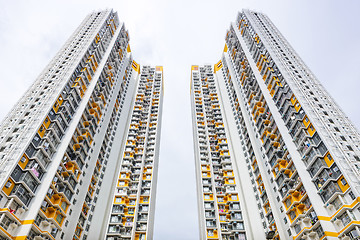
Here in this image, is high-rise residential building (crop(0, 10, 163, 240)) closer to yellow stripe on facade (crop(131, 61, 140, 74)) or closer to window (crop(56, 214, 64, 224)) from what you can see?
window (crop(56, 214, 64, 224))

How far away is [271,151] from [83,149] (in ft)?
103

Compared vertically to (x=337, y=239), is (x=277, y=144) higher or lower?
higher

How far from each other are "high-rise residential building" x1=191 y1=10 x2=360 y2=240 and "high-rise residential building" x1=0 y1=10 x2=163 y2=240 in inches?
538

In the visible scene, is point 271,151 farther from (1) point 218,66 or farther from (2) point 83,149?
(1) point 218,66

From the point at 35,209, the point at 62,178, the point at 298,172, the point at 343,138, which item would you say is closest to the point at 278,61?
the point at 343,138

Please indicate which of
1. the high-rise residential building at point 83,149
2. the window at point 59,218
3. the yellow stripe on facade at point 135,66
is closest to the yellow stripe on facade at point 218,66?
the yellow stripe on facade at point 135,66

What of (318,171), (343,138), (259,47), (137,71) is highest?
(137,71)

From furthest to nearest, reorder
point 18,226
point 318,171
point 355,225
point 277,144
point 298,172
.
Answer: point 277,144, point 298,172, point 318,171, point 18,226, point 355,225

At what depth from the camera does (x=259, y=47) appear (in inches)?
2574

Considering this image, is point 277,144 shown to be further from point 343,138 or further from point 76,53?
point 76,53

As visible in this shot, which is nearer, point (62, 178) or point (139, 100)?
point (62, 178)

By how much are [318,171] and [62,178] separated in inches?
1364

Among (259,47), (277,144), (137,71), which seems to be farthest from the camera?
(137,71)

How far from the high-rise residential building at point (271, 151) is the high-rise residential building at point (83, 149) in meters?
13.7
